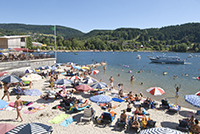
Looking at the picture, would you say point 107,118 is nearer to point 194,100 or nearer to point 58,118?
point 58,118

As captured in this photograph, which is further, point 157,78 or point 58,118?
point 157,78

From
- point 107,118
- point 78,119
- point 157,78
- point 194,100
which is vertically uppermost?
point 194,100

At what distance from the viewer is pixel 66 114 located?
10766 mm

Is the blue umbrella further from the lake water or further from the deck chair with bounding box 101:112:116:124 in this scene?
the deck chair with bounding box 101:112:116:124

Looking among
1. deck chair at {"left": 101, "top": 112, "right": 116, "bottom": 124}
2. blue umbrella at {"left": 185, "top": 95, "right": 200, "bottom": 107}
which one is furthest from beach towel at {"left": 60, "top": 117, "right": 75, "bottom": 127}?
blue umbrella at {"left": 185, "top": 95, "right": 200, "bottom": 107}

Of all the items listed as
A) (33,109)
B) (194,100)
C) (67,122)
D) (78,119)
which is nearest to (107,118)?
(78,119)

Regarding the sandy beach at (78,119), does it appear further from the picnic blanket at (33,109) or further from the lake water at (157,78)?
the lake water at (157,78)

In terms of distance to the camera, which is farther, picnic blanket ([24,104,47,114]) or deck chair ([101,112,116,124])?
picnic blanket ([24,104,47,114])

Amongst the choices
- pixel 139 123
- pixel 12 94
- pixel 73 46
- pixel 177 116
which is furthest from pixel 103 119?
pixel 73 46

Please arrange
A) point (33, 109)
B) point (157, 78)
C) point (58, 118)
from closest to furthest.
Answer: point (58, 118), point (33, 109), point (157, 78)

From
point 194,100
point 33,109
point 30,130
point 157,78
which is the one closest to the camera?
point 30,130

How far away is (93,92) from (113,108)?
4117mm

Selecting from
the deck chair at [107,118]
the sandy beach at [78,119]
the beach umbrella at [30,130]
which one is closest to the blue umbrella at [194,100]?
the sandy beach at [78,119]

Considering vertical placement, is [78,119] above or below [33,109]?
below
